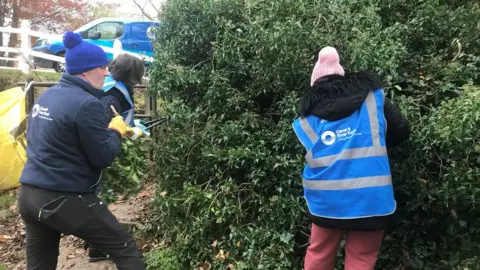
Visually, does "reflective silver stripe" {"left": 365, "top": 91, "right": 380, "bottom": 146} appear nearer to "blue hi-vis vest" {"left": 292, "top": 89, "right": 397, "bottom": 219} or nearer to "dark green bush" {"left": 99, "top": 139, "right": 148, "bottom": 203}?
"blue hi-vis vest" {"left": 292, "top": 89, "right": 397, "bottom": 219}

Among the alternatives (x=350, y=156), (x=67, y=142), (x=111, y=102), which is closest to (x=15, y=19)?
(x=111, y=102)

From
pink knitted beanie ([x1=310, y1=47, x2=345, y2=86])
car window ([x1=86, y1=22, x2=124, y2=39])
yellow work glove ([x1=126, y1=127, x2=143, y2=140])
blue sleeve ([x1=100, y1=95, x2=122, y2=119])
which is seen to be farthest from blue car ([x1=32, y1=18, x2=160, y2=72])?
pink knitted beanie ([x1=310, y1=47, x2=345, y2=86])

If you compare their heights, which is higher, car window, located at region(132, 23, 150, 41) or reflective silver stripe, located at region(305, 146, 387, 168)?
reflective silver stripe, located at region(305, 146, 387, 168)

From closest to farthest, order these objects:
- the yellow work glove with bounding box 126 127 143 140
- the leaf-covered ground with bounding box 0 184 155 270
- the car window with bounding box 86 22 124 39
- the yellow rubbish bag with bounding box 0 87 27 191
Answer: the yellow work glove with bounding box 126 127 143 140, the leaf-covered ground with bounding box 0 184 155 270, the yellow rubbish bag with bounding box 0 87 27 191, the car window with bounding box 86 22 124 39

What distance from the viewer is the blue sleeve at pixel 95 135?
8.99 feet

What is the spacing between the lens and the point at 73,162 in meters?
2.80

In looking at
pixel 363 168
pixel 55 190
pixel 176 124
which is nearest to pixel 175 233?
pixel 176 124

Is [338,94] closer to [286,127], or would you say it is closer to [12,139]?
[286,127]

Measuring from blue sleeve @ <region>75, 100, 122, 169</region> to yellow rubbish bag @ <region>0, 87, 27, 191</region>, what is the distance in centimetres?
441

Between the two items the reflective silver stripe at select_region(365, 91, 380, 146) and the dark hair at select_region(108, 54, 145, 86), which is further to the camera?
the dark hair at select_region(108, 54, 145, 86)

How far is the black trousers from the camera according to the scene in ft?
9.05

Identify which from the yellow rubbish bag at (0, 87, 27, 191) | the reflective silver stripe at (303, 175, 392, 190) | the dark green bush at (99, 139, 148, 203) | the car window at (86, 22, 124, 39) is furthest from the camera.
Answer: the car window at (86, 22, 124, 39)

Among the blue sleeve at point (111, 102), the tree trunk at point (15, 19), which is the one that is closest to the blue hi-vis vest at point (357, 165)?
the blue sleeve at point (111, 102)

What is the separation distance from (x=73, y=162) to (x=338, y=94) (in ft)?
5.49
